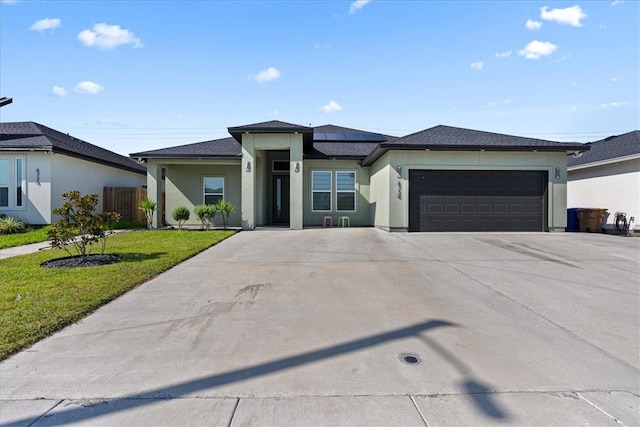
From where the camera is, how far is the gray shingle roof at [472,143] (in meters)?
12.6

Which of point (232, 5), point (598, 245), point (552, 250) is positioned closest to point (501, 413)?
point (552, 250)

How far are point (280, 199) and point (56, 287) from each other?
12934 mm

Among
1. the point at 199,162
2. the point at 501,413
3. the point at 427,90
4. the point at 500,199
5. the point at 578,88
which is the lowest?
the point at 501,413

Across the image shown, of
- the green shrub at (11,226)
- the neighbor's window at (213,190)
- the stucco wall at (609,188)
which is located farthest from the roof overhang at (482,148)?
the green shrub at (11,226)

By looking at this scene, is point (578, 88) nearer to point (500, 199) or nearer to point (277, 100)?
point (500, 199)

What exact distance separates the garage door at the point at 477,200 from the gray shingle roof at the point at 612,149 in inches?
142

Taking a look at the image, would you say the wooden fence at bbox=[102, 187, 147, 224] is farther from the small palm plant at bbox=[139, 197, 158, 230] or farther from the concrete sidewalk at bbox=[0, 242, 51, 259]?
the concrete sidewalk at bbox=[0, 242, 51, 259]

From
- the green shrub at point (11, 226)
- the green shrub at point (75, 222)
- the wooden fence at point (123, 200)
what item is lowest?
the green shrub at point (11, 226)

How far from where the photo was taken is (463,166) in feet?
42.9

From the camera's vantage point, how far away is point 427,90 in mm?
16672

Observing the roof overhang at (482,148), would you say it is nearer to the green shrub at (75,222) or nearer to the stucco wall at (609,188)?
the stucco wall at (609,188)

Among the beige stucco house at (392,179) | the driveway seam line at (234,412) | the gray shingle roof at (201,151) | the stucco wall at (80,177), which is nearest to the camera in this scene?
the driveway seam line at (234,412)

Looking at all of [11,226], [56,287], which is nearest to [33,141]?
[11,226]

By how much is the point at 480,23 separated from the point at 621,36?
420 cm
